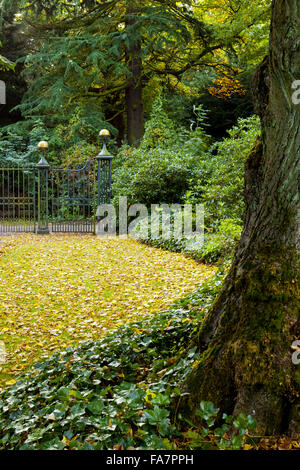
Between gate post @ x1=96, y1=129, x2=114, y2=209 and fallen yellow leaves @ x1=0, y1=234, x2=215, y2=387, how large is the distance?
2703 millimetres

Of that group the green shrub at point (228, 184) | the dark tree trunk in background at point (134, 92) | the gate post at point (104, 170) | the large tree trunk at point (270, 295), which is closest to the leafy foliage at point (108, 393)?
the large tree trunk at point (270, 295)

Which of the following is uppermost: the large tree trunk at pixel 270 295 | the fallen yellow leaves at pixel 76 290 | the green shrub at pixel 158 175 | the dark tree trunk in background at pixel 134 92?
the dark tree trunk in background at pixel 134 92

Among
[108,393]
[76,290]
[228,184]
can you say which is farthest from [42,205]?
[108,393]

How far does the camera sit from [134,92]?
1551 centimetres

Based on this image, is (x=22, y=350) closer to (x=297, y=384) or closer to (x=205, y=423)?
(x=205, y=423)

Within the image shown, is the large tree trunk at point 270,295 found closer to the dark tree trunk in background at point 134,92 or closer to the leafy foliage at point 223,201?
the leafy foliage at point 223,201

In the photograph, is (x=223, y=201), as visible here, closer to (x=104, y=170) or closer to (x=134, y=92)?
(x=104, y=170)

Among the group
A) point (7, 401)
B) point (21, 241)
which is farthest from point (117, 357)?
point (21, 241)

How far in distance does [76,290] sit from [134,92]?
10.9 m

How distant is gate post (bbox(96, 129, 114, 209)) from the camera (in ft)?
39.7

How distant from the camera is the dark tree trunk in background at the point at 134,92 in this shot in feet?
49.3

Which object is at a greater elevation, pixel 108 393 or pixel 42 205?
pixel 42 205

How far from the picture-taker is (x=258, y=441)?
2090 millimetres

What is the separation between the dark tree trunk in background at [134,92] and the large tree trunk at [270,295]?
1298cm
